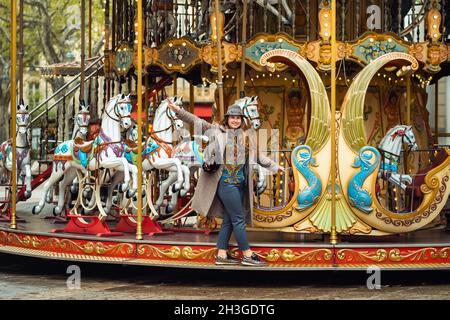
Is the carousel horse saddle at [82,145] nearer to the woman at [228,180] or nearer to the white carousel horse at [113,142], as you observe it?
the white carousel horse at [113,142]

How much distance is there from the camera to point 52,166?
761 inches

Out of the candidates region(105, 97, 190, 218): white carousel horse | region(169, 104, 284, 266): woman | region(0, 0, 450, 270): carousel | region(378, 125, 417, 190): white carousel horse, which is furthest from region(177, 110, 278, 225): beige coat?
region(378, 125, 417, 190): white carousel horse

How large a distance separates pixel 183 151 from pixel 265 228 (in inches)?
126

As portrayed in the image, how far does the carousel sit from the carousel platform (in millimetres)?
19

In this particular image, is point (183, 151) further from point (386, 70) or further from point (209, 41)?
point (386, 70)

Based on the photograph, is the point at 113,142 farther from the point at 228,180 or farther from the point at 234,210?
the point at 234,210

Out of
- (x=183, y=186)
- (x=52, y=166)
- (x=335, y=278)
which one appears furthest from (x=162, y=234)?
(x=52, y=166)

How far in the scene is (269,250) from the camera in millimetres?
14250

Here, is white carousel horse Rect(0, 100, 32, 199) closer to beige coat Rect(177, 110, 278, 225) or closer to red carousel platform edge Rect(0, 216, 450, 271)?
red carousel platform edge Rect(0, 216, 450, 271)

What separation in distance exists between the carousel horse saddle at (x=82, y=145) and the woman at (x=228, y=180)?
3988 millimetres

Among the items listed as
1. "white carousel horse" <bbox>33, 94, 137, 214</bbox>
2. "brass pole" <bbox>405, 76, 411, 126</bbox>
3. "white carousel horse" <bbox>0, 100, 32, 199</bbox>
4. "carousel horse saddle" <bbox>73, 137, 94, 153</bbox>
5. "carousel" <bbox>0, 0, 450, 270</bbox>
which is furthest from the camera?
"white carousel horse" <bbox>0, 100, 32, 199</bbox>

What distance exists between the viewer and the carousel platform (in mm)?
14234

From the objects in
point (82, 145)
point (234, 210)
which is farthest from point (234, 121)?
point (82, 145)

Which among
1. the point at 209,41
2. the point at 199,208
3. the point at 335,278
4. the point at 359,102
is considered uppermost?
the point at 209,41
